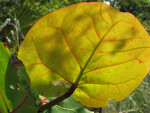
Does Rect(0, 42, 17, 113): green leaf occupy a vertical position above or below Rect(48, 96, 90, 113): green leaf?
above

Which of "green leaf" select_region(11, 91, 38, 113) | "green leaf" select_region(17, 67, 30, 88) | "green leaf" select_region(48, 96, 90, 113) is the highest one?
"green leaf" select_region(17, 67, 30, 88)

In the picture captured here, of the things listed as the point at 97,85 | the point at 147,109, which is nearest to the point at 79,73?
the point at 97,85

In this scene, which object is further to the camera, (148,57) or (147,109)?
(147,109)

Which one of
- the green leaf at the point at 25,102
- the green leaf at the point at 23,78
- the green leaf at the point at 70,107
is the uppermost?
the green leaf at the point at 23,78

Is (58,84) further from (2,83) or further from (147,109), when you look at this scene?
(147,109)

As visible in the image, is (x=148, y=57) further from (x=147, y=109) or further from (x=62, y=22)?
(x=147, y=109)

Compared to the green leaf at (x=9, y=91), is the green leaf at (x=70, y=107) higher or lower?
lower

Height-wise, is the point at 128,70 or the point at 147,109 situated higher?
the point at 128,70

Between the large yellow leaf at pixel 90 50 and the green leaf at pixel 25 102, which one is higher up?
the large yellow leaf at pixel 90 50
